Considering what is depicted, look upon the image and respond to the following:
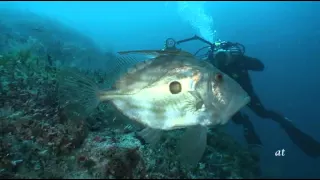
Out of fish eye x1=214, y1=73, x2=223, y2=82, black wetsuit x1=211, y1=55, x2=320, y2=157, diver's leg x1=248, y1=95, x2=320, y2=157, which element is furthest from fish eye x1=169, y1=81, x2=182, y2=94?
diver's leg x1=248, y1=95, x2=320, y2=157

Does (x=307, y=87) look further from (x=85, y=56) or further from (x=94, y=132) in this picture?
(x=94, y=132)

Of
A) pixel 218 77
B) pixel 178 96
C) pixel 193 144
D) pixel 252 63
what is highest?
pixel 252 63

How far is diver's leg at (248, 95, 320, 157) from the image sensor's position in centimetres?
912

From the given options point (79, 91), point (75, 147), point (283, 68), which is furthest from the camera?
point (283, 68)

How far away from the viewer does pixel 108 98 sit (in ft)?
9.75

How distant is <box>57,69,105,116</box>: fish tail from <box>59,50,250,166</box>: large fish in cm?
13

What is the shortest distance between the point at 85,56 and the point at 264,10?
94136 millimetres

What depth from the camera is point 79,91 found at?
3100 mm

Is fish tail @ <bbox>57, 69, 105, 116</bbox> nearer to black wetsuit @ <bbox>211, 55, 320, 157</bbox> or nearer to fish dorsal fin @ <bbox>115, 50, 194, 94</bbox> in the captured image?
fish dorsal fin @ <bbox>115, 50, 194, 94</bbox>

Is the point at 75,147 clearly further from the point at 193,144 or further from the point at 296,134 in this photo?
the point at 296,134

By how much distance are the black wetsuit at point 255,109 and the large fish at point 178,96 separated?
486 cm

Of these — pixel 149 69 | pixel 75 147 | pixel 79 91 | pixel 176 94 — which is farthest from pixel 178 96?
pixel 75 147

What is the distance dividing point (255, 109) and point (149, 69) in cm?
722

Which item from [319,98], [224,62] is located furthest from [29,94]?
[319,98]
